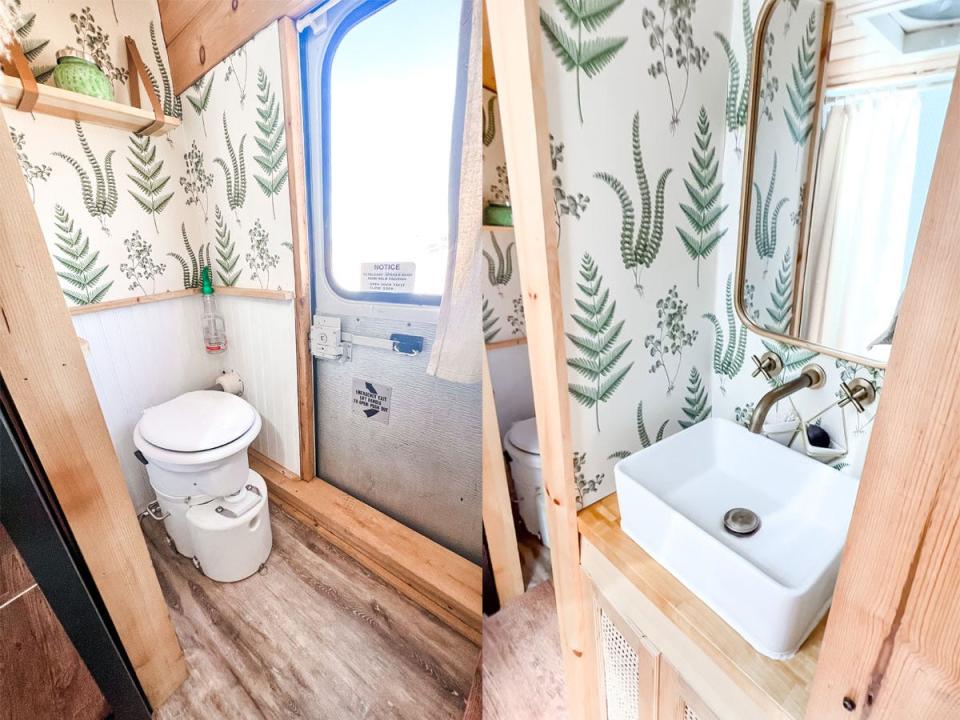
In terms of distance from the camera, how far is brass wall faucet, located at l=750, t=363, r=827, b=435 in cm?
84

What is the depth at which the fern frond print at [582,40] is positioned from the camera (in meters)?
0.61

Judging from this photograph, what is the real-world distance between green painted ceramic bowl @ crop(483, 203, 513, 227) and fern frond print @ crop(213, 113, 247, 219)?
0.57 m

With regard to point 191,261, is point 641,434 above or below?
below

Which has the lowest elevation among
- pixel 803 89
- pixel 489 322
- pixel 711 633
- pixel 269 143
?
pixel 711 633

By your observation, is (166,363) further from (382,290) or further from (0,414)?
(382,290)

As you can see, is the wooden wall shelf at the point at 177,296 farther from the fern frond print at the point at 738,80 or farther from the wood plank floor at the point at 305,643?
the fern frond print at the point at 738,80

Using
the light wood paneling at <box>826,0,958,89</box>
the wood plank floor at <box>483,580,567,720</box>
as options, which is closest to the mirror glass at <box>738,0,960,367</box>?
the light wood paneling at <box>826,0,958,89</box>

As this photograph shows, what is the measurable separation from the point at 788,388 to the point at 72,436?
1057 millimetres

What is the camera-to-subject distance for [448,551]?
0.71 m

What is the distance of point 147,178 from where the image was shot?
435 mm

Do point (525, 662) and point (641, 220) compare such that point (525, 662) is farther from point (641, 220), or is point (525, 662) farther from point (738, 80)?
point (738, 80)

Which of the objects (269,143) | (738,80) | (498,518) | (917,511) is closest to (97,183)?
(269,143)

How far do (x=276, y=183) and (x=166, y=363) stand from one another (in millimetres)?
233

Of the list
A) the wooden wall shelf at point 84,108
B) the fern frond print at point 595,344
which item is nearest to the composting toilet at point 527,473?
the fern frond print at point 595,344
